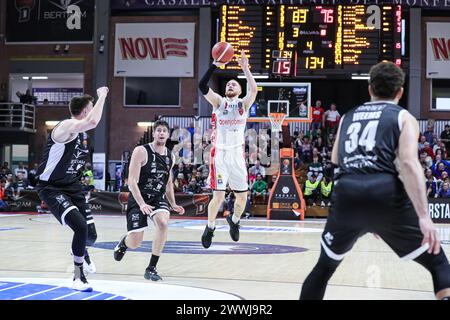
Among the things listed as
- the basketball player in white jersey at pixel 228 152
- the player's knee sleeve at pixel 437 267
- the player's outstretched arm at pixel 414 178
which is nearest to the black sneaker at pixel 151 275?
the basketball player in white jersey at pixel 228 152

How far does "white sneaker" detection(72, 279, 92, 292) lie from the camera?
6211mm

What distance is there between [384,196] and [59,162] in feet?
12.3

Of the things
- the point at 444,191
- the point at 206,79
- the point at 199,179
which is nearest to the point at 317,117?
the point at 199,179

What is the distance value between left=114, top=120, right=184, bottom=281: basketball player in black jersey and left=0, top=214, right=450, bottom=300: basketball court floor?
41 centimetres

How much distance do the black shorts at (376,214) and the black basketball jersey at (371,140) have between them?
2.9 inches

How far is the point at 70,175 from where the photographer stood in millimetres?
6918

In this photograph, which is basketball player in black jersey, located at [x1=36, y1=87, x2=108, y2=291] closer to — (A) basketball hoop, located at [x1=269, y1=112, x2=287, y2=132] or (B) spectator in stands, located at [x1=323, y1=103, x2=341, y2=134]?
(A) basketball hoop, located at [x1=269, y1=112, x2=287, y2=132]

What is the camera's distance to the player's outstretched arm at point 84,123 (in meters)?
6.27

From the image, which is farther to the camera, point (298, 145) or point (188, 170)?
point (298, 145)

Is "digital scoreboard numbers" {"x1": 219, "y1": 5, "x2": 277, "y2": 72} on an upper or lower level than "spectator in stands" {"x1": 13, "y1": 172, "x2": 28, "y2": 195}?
upper

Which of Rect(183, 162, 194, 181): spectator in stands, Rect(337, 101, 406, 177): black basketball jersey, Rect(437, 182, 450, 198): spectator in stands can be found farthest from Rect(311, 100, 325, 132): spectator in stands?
Rect(337, 101, 406, 177): black basketball jersey

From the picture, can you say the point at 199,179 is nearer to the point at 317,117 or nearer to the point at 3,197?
the point at 317,117
